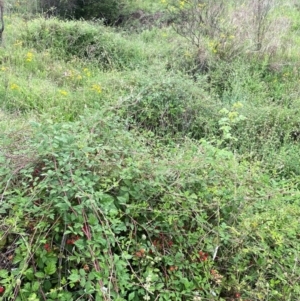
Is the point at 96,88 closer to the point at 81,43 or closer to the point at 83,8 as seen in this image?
the point at 81,43

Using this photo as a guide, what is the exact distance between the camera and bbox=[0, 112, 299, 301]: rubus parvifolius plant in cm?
174

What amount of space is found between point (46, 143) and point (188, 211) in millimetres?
876

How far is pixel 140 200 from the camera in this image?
2.07 metres

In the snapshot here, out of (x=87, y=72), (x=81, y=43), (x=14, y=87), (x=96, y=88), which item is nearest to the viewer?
(x=14, y=87)

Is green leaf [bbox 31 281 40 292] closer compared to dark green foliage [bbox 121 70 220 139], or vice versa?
green leaf [bbox 31 281 40 292]

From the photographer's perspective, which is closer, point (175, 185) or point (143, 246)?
point (143, 246)

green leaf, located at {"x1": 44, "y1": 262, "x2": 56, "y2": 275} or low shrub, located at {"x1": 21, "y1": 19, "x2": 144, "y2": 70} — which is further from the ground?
green leaf, located at {"x1": 44, "y1": 262, "x2": 56, "y2": 275}

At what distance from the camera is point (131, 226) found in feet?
6.43

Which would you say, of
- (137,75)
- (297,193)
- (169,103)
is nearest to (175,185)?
(297,193)

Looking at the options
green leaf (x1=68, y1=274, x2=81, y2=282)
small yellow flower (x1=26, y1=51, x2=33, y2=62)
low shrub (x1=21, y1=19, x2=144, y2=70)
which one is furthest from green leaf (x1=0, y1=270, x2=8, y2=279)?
low shrub (x1=21, y1=19, x2=144, y2=70)

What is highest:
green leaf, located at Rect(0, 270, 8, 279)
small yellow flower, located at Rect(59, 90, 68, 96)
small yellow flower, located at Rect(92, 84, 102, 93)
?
green leaf, located at Rect(0, 270, 8, 279)

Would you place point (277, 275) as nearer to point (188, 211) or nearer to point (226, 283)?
point (226, 283)

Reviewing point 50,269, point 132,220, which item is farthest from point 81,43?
point 50,269

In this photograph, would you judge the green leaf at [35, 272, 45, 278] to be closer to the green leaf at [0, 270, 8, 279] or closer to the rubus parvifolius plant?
the rubus parvifolius plant
